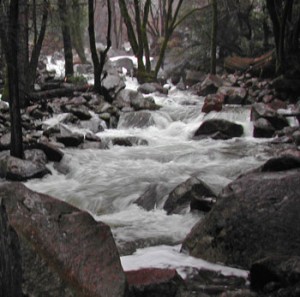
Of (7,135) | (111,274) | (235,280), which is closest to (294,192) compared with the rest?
(235,280)

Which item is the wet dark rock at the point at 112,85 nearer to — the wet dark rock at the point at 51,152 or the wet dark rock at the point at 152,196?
the wet dark rock at the point at 51,152

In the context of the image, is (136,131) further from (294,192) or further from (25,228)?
(25,228)

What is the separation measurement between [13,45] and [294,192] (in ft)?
16.0

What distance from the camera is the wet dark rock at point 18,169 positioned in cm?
766

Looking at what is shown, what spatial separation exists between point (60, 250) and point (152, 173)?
515 centimetres

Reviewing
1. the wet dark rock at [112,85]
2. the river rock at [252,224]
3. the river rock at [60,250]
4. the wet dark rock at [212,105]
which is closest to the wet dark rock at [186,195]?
the river rock at [252,224]

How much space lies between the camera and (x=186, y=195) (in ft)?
19.6

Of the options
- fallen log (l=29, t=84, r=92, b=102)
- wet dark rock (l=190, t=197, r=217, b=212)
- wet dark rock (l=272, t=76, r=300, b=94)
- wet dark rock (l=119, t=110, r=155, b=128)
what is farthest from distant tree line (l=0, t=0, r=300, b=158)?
wet dark rock (l=190, t=197, r=217, b=212)

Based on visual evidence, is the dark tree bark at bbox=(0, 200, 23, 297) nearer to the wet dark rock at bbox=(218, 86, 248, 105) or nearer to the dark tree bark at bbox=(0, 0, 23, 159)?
the dark tree bark at bbox=(0, 0, 23, 159)

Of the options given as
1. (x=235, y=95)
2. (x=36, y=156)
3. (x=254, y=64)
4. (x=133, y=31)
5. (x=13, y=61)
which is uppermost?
(x=133, y=31)

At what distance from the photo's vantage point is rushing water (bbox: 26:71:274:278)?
5269mm

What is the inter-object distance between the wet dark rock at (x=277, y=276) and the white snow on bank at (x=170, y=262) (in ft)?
0.97

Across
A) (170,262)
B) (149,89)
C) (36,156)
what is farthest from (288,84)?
(170,262)

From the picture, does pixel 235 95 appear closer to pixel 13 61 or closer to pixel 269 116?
pixel 269 116
